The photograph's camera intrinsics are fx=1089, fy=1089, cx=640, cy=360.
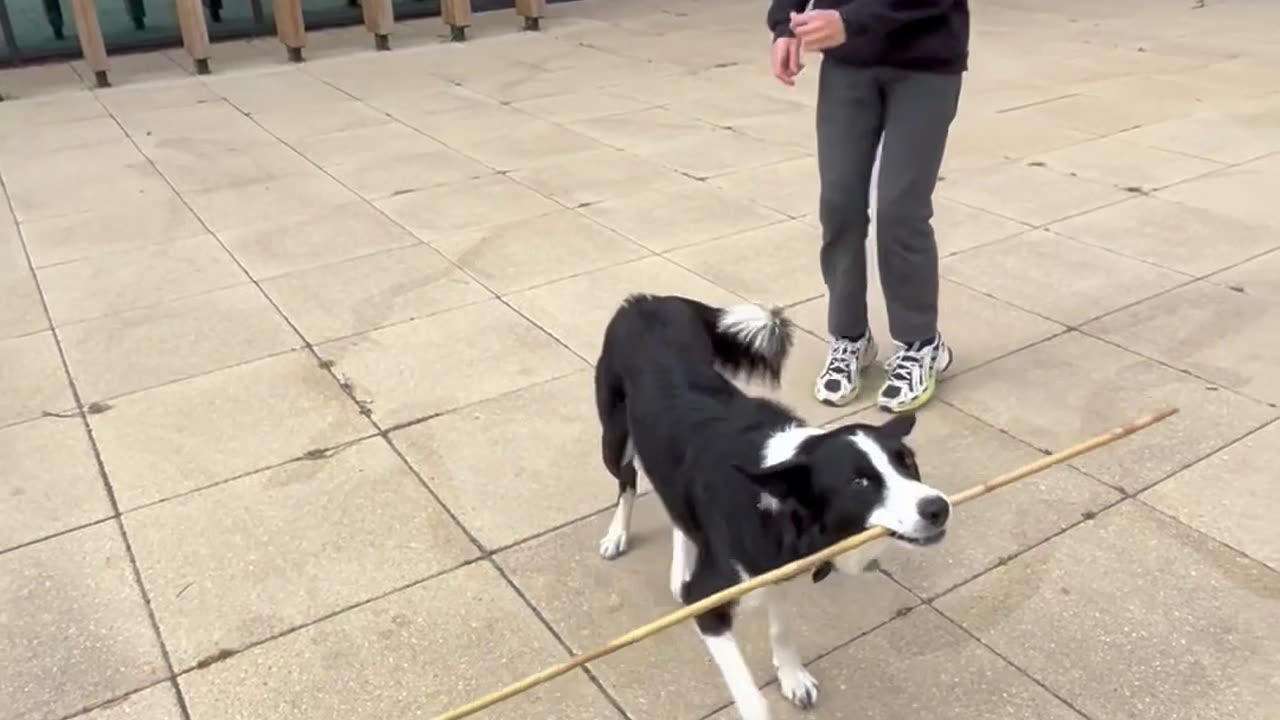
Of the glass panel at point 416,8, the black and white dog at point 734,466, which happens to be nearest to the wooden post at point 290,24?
the glass panel at point 416,8

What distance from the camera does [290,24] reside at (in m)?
7.73

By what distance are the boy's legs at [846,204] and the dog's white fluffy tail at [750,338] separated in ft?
2.20

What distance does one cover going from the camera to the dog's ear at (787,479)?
5.96 ft

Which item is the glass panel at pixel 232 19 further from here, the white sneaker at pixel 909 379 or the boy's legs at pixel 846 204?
the white sneaker at pixel 909 379

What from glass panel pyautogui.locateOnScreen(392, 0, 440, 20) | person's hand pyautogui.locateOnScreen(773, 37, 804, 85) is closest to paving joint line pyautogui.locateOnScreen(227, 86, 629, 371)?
person's hand pyautogui.locateOnScreen(773, 37, 804, 85)

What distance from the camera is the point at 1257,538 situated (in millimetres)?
2582

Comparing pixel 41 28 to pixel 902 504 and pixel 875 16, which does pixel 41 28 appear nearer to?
pixel 875 16

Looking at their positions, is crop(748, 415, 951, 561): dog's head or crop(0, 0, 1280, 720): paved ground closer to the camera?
crop(748, 415, 951, 561): dog's head

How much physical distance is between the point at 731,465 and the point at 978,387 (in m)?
1.57

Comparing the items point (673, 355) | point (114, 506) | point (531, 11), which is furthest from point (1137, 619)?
point (531, 11)

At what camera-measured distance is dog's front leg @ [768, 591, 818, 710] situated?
214 cm

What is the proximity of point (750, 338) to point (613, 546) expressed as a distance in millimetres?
591

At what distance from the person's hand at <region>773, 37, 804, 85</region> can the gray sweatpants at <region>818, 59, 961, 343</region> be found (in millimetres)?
108

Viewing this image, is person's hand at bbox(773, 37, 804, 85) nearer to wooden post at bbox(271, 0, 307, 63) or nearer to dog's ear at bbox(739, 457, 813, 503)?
dog's ear at bbox(739, 457, 813, 503)
